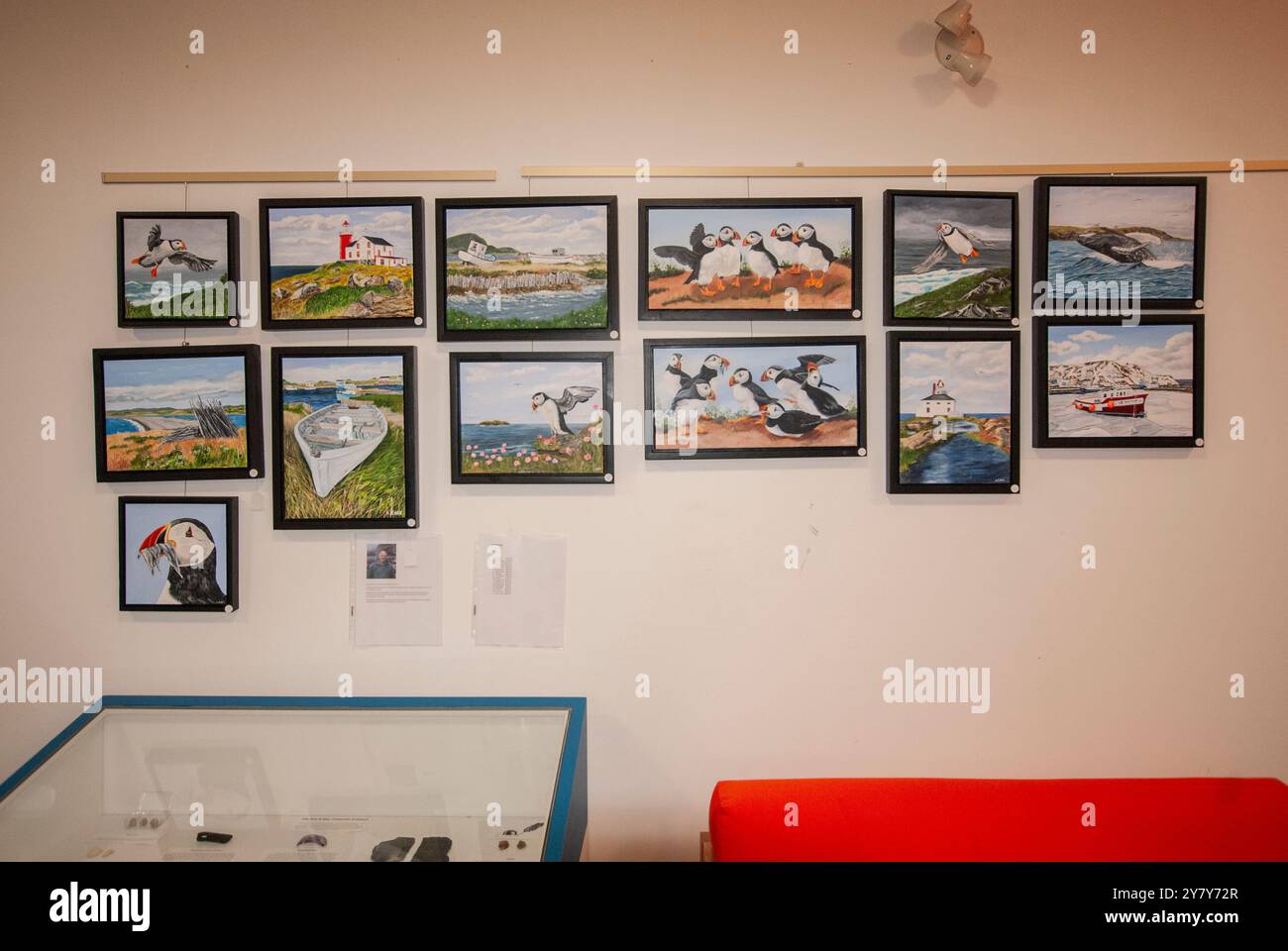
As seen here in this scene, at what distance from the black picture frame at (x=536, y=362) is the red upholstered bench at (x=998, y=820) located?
94 centimetres

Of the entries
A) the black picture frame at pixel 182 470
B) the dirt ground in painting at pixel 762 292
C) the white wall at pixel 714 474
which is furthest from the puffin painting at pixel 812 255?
the black picture frame at pixel 182 470

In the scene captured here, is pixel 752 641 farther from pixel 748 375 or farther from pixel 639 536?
pixel 748 375

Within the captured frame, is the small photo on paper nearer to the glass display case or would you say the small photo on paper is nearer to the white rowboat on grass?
the white rowboat on grass

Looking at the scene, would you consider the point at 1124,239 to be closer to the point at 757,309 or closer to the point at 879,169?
the point at 879,169

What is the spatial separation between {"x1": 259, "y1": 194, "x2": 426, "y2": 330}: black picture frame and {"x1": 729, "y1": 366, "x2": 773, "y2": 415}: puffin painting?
897 millimetres

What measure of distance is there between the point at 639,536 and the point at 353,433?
85 centimetres

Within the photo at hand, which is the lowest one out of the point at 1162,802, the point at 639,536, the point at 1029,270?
the point at 1162,802

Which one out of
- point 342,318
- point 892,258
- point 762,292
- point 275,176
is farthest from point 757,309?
point 275,176

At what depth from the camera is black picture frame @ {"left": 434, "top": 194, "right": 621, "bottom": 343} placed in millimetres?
1893

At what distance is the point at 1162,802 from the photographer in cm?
180

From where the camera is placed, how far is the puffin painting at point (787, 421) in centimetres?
191

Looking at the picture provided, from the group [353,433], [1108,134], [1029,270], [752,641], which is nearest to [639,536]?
[752,641]

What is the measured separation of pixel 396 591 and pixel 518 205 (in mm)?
1147

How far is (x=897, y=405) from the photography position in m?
1.91
